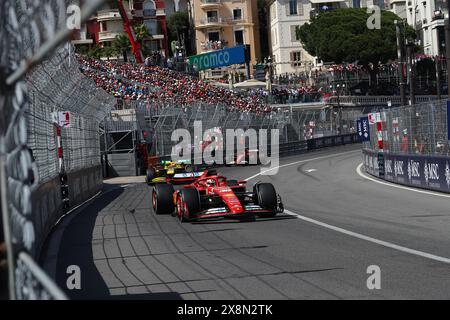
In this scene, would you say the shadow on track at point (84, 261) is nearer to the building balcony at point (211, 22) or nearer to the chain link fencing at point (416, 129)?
the chain link fencing at point (416, 129)

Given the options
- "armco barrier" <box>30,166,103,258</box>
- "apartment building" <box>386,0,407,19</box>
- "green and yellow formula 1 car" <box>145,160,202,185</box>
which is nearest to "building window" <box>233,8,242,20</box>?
"apartment building" <box>386,0,407,19</box>

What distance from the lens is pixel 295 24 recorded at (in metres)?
88.5

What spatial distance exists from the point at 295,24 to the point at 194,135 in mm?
51722

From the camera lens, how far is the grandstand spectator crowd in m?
45.8

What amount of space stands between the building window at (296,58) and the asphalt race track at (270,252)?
70.7 meters

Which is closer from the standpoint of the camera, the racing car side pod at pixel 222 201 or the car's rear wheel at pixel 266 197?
the racing car side pod at pixel 222 201

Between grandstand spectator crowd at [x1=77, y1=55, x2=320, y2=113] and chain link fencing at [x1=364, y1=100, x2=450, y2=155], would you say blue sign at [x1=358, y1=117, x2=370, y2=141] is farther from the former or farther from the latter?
grandstand spectator crowd at [x1=77, y1=55, x2=320, y2=113]

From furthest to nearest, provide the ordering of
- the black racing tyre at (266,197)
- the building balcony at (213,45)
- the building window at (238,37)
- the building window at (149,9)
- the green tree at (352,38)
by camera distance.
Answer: the building window at (238,37)
the building balcony at (213,45)
the building window at (149,9)
the green tree at (352,38)
the black racing tyre at (266,197)

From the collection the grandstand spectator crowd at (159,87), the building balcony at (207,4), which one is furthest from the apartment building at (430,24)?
the grandstand spectator crowd at (159,87)

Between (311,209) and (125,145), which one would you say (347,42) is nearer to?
(125,145)

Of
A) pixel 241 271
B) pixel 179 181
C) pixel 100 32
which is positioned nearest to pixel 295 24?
pixel 100 32

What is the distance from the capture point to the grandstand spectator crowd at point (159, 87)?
4578 centimetres

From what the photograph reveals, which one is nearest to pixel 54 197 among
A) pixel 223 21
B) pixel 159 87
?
pixel 159 87

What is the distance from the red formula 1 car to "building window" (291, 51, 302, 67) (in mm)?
73850
